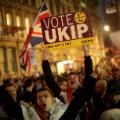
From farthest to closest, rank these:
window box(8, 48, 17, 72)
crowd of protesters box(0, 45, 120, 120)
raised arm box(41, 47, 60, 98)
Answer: window box(8, 48, 17, 72)
raised arm box(41, 47, 60, 98)
crowd of protesters box(0, 45, 120, 120)

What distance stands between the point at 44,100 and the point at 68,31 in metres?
5.27

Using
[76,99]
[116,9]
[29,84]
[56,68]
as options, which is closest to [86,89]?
[76,99]

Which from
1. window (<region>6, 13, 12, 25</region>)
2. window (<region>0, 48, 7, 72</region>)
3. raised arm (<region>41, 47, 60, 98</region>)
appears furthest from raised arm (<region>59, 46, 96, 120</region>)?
window (<region>6, 13, 12, 25</region>)

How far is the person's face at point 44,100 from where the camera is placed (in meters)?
5.04

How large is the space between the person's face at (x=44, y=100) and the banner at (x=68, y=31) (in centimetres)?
456

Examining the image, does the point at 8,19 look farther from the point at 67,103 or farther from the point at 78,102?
the point at 78,102

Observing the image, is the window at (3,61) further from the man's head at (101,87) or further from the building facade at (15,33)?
the man's head at (101,87)

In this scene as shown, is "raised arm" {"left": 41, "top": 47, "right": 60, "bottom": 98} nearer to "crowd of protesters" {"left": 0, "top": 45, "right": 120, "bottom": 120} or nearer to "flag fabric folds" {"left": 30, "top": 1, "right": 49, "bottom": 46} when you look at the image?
"crowd of protesters" {"left": 0, "top": 45, "right": 120, "bottom": 120}

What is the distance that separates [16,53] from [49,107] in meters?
31.3

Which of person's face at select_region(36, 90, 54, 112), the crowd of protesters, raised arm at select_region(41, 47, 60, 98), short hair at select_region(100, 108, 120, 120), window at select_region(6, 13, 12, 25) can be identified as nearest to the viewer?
short hair at select_region(100, 108, 120, 120)

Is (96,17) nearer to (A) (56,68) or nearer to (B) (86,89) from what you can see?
(A) (56,68)

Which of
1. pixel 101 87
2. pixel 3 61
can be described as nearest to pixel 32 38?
pixel 101 87

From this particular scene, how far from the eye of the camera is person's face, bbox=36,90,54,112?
5.04m

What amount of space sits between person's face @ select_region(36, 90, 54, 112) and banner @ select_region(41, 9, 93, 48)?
456cm
